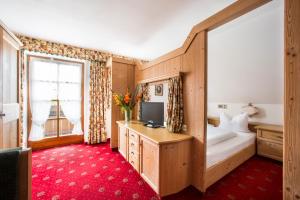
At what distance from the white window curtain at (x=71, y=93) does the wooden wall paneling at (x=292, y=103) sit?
418 centimetres

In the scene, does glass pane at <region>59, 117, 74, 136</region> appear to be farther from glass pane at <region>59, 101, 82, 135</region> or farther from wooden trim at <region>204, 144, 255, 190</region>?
wooden trim at <region>204, 144, 255, 190</region>

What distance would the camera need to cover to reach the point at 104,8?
1.96 meters

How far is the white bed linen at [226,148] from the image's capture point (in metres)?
1.98

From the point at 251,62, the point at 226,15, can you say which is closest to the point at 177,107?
the point at 226,15

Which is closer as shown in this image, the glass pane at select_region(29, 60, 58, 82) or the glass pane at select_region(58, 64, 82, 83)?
the glass pane at select_region(29, 60, 58, 82)

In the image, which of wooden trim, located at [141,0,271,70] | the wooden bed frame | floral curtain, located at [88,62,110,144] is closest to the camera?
wooden trim, located at [141,0,271,70]

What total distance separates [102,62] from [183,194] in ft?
12.1

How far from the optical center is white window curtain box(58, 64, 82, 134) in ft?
11.9

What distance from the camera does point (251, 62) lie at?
108 inches

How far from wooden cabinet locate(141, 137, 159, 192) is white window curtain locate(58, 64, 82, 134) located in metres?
2.66

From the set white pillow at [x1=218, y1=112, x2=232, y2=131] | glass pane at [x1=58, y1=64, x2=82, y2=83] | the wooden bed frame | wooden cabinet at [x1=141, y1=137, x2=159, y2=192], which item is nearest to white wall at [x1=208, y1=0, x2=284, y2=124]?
white pillow at [x1=218, y1=112, x2=232, y2=131]

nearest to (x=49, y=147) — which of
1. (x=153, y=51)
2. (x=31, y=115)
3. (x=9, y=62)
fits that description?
(x=31, y=115)

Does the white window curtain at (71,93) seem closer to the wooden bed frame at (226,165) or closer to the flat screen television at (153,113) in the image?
the flat screen television at (153,113)

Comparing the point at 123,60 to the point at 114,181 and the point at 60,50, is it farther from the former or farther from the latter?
the point at 114,181
